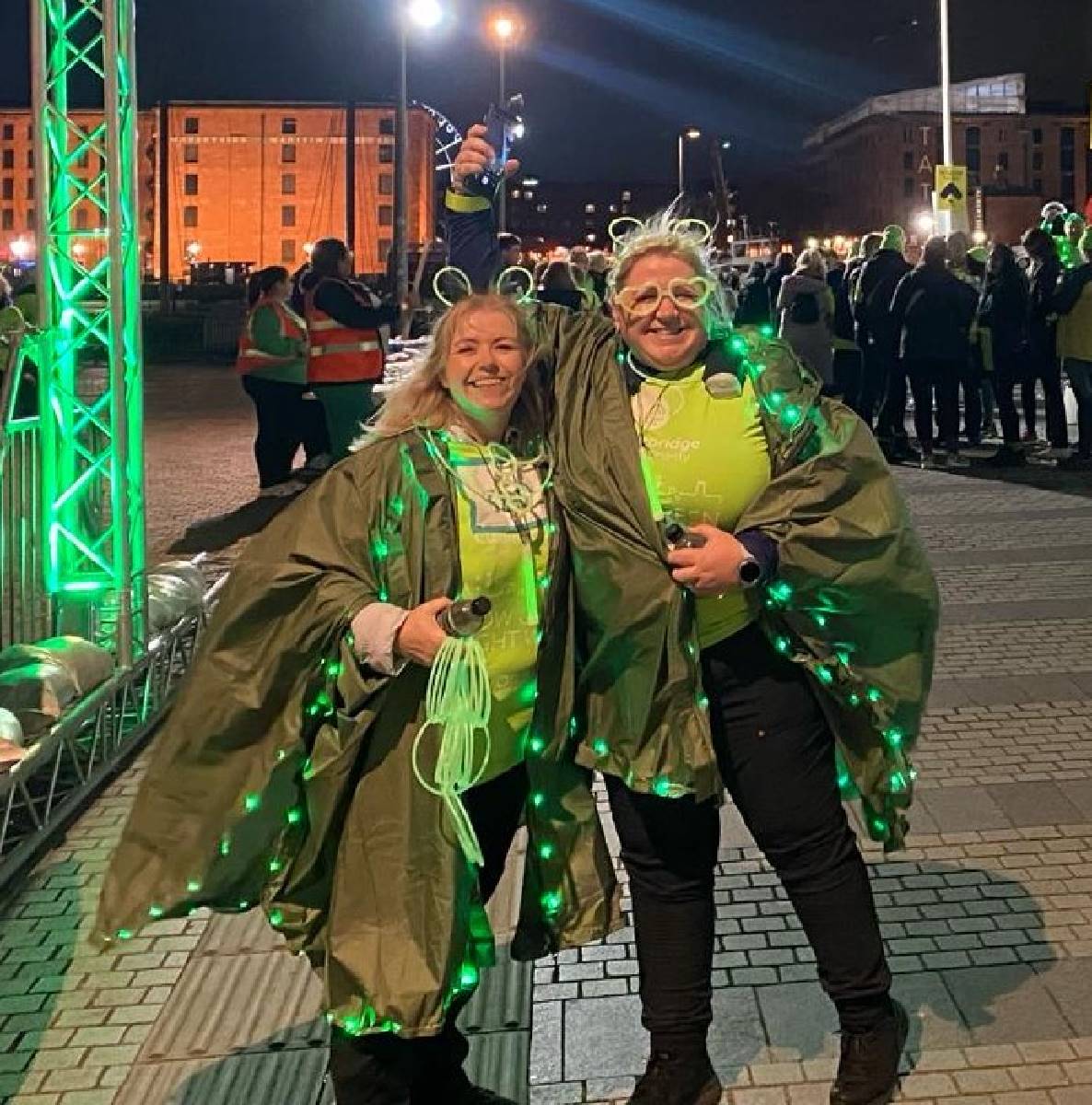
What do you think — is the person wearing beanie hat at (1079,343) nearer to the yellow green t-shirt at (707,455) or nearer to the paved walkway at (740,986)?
the paved walkway at (740,986)

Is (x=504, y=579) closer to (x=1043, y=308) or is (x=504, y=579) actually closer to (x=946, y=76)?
(x=1043, y=308)

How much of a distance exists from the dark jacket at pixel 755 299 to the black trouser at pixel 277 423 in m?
3.67

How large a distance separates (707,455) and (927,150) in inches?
4825

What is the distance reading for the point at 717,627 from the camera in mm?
2979

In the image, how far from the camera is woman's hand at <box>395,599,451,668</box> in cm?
263

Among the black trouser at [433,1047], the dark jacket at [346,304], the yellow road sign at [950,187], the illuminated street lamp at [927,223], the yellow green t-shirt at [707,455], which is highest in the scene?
the illuminated street lamp at [927,223]

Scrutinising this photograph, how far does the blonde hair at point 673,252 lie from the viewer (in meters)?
3.03

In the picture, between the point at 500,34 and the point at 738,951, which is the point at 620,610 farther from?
the point at 500,34

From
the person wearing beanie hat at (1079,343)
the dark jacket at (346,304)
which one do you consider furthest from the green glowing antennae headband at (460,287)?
the person wearing beanie hat at (1079,343)

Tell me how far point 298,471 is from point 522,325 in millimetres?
10528

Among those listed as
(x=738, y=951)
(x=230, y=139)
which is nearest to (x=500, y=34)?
(x=738, y=951)

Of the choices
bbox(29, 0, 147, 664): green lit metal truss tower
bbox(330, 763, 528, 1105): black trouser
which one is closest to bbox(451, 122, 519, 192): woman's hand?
bbox(330, 763, 528, 1105): black trouser

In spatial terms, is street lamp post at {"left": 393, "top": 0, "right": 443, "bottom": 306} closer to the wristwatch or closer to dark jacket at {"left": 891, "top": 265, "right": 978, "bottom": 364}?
dark jacket at {"left": 891, "top": 265, "right": 978, "bottom": 364}

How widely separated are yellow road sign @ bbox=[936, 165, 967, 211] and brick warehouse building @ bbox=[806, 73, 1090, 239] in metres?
89.8
